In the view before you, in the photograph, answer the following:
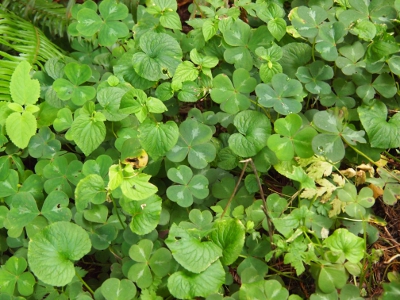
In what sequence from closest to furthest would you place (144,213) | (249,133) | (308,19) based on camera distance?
1. (144,213)
2. (249,133)
3. (308,19)

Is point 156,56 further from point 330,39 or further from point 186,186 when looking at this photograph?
point 330,39

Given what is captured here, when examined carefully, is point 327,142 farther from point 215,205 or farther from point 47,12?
point 47,12

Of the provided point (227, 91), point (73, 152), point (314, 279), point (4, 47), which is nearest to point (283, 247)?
point (314, 279)

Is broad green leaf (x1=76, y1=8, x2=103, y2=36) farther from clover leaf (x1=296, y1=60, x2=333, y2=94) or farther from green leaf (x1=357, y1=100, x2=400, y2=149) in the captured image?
green leaf (x1=357, y1=100, x2=400, y2=149)

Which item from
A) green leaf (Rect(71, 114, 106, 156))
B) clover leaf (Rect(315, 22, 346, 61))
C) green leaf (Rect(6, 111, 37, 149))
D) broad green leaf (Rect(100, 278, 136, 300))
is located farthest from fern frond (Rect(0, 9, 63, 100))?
clover leaf (Rect(315, 22, 346, 61))

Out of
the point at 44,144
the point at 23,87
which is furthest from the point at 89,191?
the point at 23,87

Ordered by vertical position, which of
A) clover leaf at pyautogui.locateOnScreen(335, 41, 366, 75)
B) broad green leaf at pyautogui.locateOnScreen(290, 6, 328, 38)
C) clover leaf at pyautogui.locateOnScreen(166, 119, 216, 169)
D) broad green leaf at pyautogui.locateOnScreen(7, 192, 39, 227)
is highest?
broad green leaf at pyautogui.locateOnScreen(290, 6, 328, 38)
